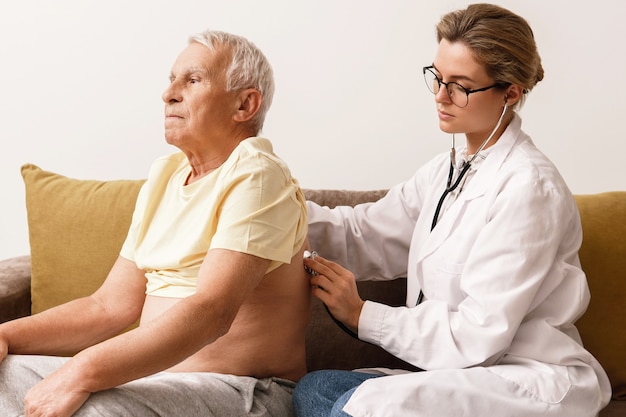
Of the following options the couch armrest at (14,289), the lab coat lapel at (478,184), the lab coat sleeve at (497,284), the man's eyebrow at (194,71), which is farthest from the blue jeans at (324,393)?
the couch armrest at (14,289)

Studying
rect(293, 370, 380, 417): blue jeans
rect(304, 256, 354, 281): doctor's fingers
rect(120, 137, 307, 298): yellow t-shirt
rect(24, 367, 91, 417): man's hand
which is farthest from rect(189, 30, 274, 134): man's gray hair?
rect(24, 367, 91, 417): man's hand

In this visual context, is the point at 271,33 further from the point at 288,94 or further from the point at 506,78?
the point at 506,78

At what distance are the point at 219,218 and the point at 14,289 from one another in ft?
2.80

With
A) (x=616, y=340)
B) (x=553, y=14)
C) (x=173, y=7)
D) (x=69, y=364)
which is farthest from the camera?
(x=173, y=7)

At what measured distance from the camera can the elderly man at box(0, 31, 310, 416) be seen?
5.35 feet

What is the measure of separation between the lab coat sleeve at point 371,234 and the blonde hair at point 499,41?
47 cm

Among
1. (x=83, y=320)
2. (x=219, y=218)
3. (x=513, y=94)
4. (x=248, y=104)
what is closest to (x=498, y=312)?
(x=513, y=94)

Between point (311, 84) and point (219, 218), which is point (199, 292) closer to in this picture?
point (219, 218)

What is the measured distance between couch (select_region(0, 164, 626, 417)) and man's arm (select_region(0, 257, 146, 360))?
32 cm

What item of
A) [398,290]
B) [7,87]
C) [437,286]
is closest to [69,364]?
[437,286]

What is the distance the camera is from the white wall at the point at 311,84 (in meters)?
2.68

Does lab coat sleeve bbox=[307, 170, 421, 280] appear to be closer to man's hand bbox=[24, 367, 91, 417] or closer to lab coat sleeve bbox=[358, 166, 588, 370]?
lab coat sleeve bbox=[358, 166, 588, 370]

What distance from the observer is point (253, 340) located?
189 cm

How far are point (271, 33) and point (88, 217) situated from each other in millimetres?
861
